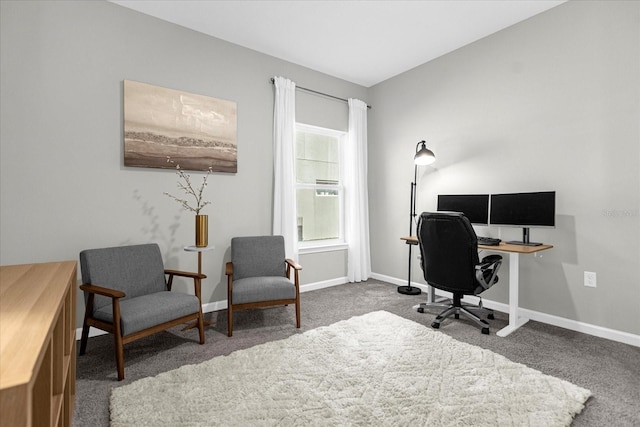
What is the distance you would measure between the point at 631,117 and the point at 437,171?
70.5 inches

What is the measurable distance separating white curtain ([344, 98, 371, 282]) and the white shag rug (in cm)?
211

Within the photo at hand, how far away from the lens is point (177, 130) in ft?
10.6

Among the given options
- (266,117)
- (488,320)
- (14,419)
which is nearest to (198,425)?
(14,419)

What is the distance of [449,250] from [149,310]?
2406mm

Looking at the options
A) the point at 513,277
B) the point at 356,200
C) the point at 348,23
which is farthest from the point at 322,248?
the point at 348,23

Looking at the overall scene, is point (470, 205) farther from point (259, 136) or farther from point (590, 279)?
point (259, 136)

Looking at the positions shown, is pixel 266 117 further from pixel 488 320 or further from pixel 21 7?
pixel 488 320

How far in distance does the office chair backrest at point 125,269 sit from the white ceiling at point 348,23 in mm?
2235

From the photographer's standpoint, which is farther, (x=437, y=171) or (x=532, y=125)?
(x=437, y=171)

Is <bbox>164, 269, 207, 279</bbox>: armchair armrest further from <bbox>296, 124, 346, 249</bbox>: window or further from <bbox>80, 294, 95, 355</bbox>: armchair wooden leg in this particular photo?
<bbox>296, 124, 346, 249</bbox>: window

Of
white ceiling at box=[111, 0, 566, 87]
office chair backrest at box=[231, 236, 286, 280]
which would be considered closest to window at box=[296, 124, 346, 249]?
office chair backrest at box=[231, 236, 286, 280]

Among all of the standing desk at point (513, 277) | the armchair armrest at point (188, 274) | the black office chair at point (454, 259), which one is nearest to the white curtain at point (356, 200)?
the black office chair at point (454, 259)

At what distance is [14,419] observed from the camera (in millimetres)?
644

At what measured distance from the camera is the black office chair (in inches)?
107
